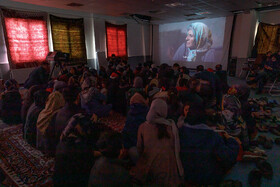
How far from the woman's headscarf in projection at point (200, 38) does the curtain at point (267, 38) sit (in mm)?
2161

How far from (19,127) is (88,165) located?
8.35 ft

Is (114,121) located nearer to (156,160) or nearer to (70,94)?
(70,94)

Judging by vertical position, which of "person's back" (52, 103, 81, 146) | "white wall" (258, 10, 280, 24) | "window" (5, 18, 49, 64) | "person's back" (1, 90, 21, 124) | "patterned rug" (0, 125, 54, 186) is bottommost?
"patterned rug" (0, 125, 54, 186)

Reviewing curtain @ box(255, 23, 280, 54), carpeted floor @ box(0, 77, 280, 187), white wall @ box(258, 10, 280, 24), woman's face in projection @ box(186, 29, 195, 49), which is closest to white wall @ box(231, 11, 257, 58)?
curtain @ box(255, 23, 280, 54)

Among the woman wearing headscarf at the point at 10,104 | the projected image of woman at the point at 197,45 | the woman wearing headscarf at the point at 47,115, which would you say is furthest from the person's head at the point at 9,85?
the projected image of woman at the point at 197,45

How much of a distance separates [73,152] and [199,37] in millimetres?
9759

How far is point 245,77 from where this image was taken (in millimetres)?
7863

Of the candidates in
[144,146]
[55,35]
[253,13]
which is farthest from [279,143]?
[55,35]

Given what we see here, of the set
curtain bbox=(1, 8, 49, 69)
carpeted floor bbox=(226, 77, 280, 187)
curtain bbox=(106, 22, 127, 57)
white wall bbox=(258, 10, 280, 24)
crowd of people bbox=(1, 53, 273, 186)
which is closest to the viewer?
crowd of people bbox=(1, 53, 273, 186)

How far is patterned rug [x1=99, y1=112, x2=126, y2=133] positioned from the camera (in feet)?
10.9

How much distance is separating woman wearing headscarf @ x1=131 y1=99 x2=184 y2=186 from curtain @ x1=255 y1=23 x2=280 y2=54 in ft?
27.6

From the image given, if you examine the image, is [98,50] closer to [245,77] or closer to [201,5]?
[201,5]

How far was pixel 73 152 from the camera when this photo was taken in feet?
4.66

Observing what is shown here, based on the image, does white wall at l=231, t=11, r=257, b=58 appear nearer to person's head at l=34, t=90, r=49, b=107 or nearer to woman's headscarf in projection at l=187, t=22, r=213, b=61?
woman's headscarf in projection at l=187, t=22, r=213, b=61
